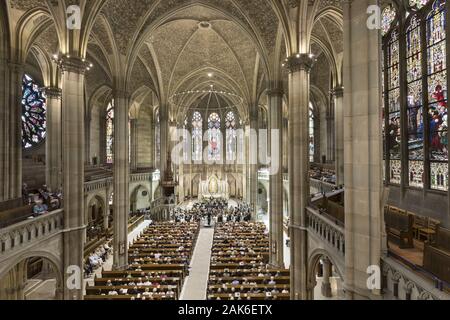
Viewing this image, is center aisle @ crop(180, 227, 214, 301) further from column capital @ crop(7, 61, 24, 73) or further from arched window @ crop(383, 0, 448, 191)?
column capital @ crop(7, 61, 24, 73)

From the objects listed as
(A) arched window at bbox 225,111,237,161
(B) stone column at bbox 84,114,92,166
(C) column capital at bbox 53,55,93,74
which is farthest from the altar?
(C) column capital at bbox 53,55,93,74

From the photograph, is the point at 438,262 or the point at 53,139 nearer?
the point at 438,262

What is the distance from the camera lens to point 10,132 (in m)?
12.8

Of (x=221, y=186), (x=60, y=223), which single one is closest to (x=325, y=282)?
(x=60, y=223)

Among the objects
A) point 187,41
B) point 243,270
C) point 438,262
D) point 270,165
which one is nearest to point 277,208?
point 270,165

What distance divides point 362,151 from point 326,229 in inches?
154

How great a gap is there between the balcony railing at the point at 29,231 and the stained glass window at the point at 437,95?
47.4 ft

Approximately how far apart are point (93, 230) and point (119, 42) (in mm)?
15086

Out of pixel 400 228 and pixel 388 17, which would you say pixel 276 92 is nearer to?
pixel 388 17

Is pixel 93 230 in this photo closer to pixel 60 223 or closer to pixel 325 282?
pixel 60 223

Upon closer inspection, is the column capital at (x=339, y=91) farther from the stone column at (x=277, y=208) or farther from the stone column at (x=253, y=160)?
the stone column at (x=253, y=160)

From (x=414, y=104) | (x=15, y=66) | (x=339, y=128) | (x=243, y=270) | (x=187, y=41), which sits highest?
(x=187, y=41)

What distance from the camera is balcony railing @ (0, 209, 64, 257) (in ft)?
28.9

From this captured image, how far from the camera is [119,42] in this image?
16.5 meters
